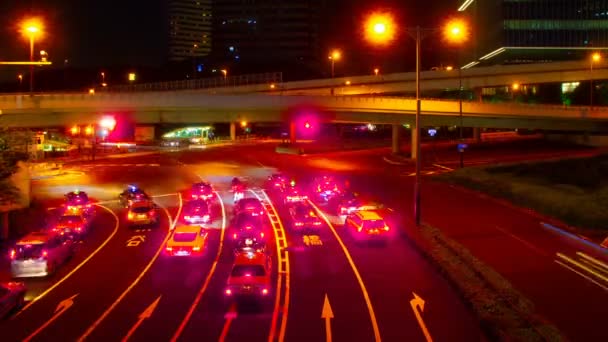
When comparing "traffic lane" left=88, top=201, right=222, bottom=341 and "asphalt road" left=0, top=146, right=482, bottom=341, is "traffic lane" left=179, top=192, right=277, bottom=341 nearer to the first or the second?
"asphalt road" left=0, top=146, right=482, bottom=341

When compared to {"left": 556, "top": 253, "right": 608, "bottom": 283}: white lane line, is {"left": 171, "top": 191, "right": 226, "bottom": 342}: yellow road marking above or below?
below

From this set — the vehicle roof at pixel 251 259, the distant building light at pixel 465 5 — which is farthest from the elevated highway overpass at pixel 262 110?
the distant building light at pixel 465 5

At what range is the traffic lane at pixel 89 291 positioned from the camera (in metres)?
16.5

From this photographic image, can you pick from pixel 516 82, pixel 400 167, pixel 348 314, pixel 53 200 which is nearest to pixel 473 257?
pixel 348 314

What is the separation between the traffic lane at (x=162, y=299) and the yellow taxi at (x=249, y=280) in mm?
1515

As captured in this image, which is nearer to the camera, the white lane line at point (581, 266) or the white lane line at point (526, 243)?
the white lane line at point (581, 266)

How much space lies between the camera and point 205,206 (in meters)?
35.2

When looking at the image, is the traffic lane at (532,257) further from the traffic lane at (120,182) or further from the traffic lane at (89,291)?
the traffic lane at (120,182)

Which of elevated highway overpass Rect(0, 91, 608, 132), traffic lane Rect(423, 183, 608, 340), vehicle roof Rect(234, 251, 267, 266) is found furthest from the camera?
elevated highway overpass Rect(0, 91, 608, 132)

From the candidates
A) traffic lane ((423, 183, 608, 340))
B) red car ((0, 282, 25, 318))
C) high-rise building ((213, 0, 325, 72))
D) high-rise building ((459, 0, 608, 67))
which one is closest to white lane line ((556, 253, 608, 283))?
traffic lane ((423, 183, 608, 340))

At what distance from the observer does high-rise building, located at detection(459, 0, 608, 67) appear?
117 metres

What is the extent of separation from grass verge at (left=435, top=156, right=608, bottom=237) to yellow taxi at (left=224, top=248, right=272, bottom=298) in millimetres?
18275

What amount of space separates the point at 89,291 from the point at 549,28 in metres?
115

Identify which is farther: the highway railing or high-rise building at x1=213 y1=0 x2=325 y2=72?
high-rise building at x1=213 y1=0 x2=325 y2=72
